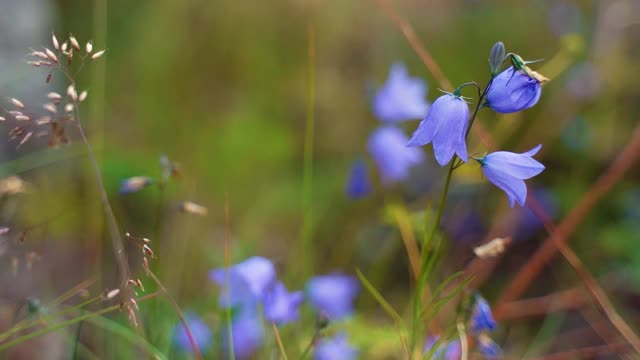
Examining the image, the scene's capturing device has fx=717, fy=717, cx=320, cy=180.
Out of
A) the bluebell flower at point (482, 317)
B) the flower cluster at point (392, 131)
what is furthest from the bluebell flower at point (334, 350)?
the flower cluster at point (392, 131)

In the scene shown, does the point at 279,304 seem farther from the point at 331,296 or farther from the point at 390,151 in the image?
the point at 390,151

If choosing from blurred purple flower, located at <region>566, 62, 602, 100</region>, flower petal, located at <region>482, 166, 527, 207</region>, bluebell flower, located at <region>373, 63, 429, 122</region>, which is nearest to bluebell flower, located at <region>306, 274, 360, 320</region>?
bluebell flower, located at <region>373, 63, 429, 122</region>

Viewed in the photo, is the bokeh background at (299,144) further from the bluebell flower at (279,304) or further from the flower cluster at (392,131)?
the bluebell flower at (279,304)

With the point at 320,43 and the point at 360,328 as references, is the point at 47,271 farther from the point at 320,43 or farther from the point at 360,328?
the point at 320,43

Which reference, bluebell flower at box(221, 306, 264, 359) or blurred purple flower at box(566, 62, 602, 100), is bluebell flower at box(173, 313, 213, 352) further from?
blurred purple flower at box(566, 62, 602, 100)

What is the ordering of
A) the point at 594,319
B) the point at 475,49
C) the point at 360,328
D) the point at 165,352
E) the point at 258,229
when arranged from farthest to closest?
1. the point at 475,49
2. the point at 258,229
3. the point at 594,319
4. the point at 360,328
5. the point at 165,352

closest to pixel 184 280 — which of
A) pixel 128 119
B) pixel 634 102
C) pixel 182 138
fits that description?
pixel 182 138

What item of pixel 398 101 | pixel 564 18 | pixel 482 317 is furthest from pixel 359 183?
pixel 564 18
